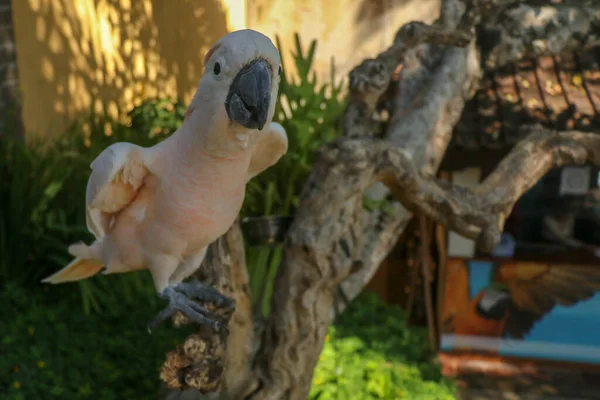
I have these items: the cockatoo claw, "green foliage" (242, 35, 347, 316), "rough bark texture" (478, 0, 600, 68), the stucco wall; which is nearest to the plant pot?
"green foliage" (242, 35, 347, 316)

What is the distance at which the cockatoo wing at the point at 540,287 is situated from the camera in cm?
357

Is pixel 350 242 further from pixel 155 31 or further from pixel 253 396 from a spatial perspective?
pixel 155 31

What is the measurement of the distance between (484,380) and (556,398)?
0.46 metres

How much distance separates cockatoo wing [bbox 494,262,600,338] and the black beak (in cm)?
340

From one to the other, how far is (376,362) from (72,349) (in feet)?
4.53

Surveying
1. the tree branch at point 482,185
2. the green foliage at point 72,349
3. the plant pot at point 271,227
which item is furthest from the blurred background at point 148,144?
the tree branch at point 482,185

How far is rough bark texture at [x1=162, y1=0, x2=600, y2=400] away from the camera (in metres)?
1.41

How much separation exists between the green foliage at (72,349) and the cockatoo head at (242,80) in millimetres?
1779

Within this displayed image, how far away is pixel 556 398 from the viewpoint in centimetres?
341

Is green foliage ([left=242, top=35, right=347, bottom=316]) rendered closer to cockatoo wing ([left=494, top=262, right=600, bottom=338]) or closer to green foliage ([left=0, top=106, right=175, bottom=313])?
green foliage ([left=0, top=106, right=175, bottom=313])

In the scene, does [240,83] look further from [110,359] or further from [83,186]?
[83,186]

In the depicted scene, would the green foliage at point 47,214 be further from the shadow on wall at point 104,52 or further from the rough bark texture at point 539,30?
the rough bark texture at point 539,30

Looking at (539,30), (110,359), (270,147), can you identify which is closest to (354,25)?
(539,30)

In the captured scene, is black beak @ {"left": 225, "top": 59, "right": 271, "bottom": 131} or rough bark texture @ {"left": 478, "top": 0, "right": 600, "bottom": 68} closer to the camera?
black beak @ {"left": 225, "top": 59, "right": 271, "bottom": 131}
